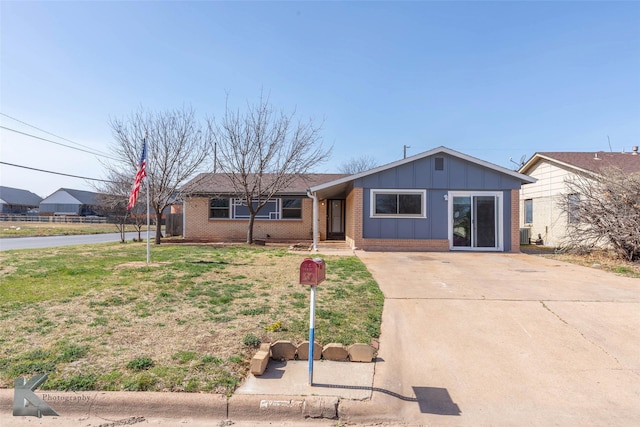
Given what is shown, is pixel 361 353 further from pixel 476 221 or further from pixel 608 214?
pixel 476 221

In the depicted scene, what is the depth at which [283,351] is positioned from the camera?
161 inches

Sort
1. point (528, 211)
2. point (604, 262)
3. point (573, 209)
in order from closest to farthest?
1. point (604, 262)
2. point (573, 209)
3. point (528, 211)

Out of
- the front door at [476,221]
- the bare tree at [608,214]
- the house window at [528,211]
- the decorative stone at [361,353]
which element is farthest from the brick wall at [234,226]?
the decorative stone at [361,353]

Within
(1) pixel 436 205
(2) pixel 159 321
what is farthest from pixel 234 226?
(2) pixel 159 321

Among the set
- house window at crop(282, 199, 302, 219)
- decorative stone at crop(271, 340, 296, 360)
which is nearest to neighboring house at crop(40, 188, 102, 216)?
house window at crop(282, 199, 302, 219)

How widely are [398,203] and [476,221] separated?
122 inches

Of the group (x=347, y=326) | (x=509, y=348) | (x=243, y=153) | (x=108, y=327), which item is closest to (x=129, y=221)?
(x=243, y=153)

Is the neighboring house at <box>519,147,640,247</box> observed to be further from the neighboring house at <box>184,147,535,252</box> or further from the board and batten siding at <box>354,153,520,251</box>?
the board and batten siding at <box>354,153,520,251</box>

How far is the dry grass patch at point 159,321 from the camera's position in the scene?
3.62 metres

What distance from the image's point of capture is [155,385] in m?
3.38

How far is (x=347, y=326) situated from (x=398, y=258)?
731 centimetres

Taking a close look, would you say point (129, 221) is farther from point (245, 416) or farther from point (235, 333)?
point (245, 416)

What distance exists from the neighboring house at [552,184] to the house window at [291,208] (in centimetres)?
1194
